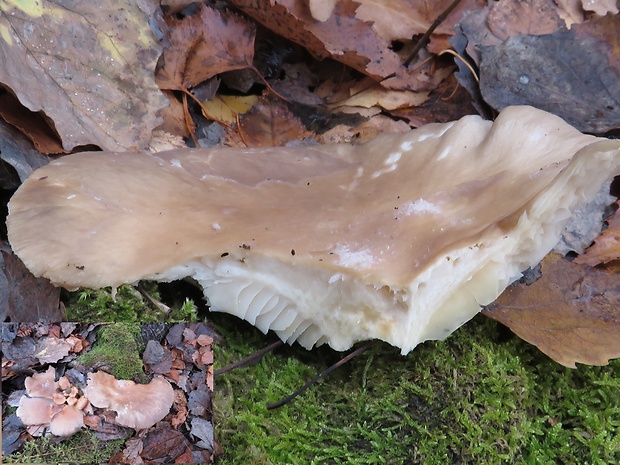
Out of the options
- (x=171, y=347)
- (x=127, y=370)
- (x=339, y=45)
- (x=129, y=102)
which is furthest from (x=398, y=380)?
(x=339, y=45)

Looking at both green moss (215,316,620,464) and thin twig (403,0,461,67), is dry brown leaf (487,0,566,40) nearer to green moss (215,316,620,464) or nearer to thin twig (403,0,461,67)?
thin twig (403,0,461,67)

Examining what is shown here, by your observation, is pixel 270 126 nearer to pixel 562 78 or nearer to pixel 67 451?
pixel 562 78

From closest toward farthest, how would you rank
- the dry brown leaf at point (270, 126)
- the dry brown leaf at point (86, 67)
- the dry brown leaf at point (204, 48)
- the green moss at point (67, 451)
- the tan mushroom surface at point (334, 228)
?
1. the green moss at point (67, 451)
2. the tan mushroom surface at point (334, 228)
3. the dry brown leaf at point (86, 67)
4. the dry brown leaf at point (204, 48)
5. the dry brown leaf at point (270, 126)

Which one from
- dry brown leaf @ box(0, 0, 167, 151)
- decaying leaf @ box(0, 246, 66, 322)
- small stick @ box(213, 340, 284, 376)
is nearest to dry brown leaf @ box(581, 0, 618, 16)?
dry brown leaf @ box(0, 0, 167, 151)

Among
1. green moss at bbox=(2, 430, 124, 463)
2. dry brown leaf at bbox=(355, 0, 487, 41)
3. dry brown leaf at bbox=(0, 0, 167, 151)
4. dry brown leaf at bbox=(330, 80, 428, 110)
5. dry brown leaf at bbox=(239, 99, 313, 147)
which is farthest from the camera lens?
dry brown leaf at bbox=(355, 0, 487, 41)

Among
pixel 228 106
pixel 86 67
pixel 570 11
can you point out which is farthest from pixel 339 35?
pixel 570 11

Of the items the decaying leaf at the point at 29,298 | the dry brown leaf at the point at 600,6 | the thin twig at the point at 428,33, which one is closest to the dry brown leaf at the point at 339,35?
the thin twig at the point at 428,33

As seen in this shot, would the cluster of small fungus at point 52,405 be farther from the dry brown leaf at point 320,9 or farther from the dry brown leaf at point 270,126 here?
the dry brown leaf at point 320,9
